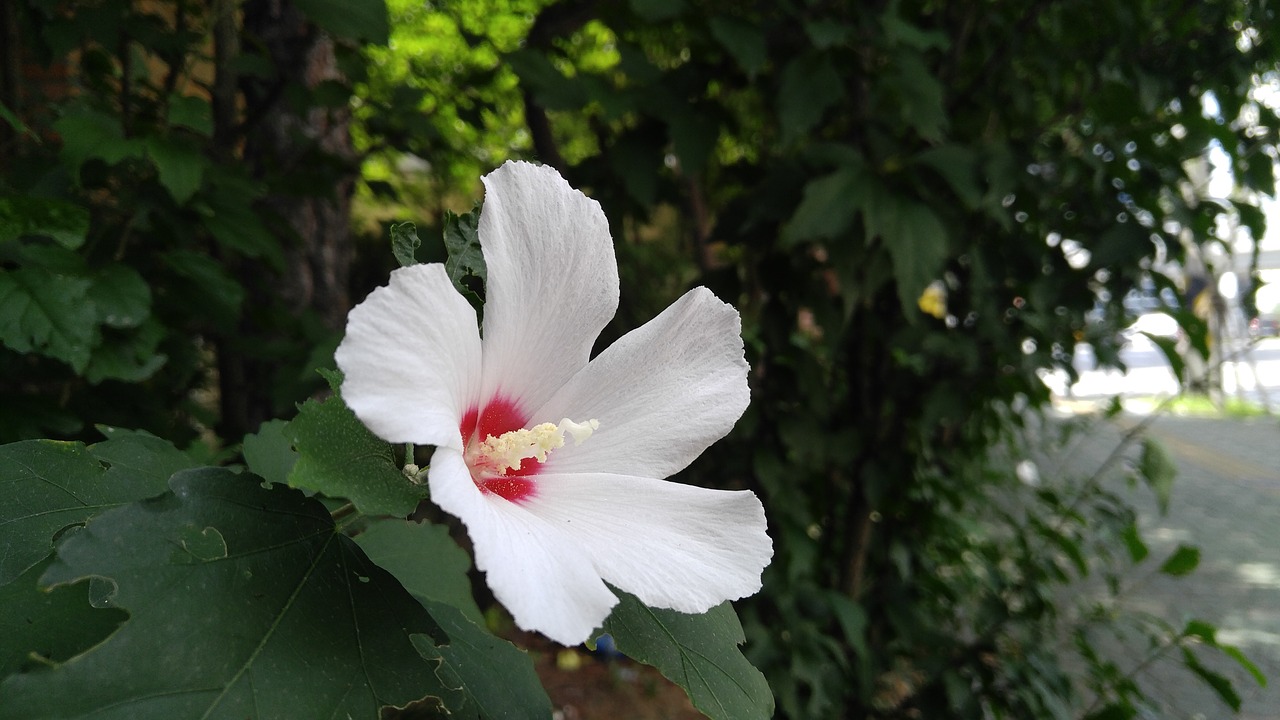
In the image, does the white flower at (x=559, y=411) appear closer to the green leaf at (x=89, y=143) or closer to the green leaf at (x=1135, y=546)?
the green leaf at (x=89, y=143)

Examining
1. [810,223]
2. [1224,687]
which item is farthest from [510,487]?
[1224,687]

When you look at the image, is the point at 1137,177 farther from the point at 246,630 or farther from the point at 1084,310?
the point at 246,630

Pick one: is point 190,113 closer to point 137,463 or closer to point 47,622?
point 137,463

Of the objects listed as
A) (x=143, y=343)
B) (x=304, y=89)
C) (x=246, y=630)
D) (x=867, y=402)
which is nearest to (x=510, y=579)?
(x=246, y=630)

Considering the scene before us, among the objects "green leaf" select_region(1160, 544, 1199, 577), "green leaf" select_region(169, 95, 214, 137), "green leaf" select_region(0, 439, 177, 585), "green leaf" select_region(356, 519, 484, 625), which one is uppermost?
"green leaf" select_region(169, 95, 214, 137)

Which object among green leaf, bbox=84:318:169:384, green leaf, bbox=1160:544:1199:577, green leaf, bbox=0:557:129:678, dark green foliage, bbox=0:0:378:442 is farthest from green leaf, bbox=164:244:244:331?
green leaf, bbox=1160:544:1199:577

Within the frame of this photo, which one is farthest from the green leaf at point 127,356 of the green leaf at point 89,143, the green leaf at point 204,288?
the green leaf at point 89,143

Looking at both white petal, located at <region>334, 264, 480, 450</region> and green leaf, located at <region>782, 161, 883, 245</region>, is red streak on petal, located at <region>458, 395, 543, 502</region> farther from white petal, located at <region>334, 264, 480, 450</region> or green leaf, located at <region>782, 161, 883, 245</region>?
green leaf, located at <region>782, 161, 883, 245</region>
